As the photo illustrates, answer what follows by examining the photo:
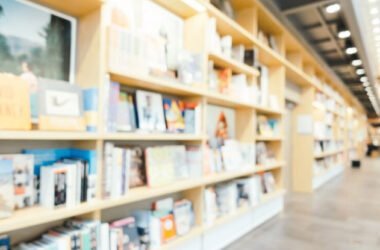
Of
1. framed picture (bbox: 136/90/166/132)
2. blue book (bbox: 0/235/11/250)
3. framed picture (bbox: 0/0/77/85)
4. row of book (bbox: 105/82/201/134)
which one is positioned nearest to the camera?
blue book (bbox: 0/235/11/250)

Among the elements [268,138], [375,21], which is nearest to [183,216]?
[268,138]

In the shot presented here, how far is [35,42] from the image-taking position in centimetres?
158

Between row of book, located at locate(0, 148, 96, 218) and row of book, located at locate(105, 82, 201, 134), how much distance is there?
32 cm

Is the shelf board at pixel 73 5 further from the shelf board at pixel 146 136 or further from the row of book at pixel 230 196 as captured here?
the row of book at pixel 230 196

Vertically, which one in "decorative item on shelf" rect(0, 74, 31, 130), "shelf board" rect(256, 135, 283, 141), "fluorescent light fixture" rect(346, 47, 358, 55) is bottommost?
"shelf board" rect(256, 135, 283, 141)

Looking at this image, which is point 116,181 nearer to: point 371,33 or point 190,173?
point 190,173

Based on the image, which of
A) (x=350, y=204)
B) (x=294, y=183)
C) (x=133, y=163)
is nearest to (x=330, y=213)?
(x=350, y=204)

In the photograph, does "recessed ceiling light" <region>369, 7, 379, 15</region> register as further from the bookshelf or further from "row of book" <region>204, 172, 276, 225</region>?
"row of book" <region>204, 172, 276, 225</region>

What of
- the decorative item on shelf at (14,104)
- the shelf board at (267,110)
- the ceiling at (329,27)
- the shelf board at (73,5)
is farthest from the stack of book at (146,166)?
the ceiling at (329,27)

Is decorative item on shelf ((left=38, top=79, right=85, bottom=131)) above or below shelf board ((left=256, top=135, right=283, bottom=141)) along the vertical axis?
above

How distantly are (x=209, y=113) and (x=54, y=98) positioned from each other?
193cm

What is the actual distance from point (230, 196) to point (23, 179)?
2.07 m

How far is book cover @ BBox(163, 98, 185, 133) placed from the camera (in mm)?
2260

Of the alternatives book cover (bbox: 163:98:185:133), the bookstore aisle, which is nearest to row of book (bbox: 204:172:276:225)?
the bookstore aisle
